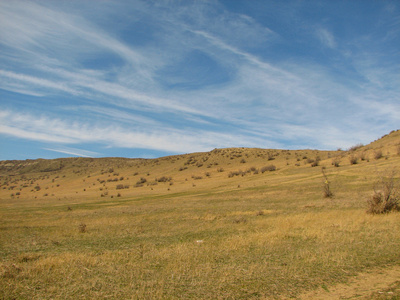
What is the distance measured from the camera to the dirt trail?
20.5 feet

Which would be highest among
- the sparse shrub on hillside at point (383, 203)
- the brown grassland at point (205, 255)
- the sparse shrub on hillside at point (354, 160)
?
the sparse shrub on hillside at point (354, 160)

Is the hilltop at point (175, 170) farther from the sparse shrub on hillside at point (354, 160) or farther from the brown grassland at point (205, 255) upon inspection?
the brown grassland at point (205, 255)

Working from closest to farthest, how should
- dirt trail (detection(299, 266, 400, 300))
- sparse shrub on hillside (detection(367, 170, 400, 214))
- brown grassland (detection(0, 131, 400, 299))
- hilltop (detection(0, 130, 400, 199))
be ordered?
dirt trail (detection(299, 266, 400, 300)), brown grassland (detection(0, 131, 400, 299)), sparse shrub on hillside (detection(367, 170, 400, 214)), hilltop (detection(0, 130, 400, 199))

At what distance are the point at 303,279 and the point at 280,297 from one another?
53.4 inches

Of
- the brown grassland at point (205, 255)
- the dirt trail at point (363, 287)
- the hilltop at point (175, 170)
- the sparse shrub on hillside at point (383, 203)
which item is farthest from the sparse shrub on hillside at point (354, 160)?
the dirt trail at point (363, 287)

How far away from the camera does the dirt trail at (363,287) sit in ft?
20.5

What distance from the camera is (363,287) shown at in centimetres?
663

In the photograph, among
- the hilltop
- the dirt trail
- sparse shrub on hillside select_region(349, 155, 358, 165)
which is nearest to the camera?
the dirt trail

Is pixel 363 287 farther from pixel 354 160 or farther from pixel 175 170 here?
pixel 175 170

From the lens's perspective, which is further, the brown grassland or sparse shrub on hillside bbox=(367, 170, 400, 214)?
sparse shrub on hillside bbox=(367, 170, 400, 214)

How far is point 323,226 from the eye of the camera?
13586 millimetres

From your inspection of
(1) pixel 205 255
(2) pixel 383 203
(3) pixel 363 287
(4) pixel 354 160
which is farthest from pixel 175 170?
(3) pixel 363 287

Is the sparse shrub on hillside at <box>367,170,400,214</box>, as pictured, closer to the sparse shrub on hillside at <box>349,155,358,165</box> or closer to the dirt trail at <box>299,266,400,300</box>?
the dirt trail at <box>299,266,400,300</box>

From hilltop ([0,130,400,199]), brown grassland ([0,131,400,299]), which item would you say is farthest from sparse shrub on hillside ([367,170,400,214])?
hilltop ([0,130,400,199])
